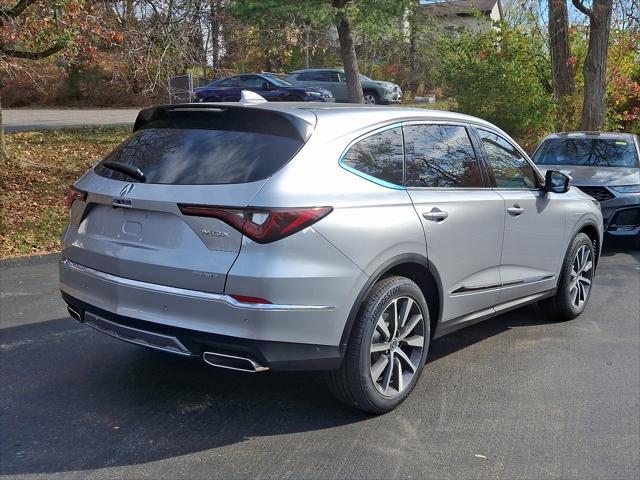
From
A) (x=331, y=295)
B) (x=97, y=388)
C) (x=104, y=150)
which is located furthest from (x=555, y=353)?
(x=104, y=150)

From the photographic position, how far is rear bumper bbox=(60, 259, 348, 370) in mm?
3328

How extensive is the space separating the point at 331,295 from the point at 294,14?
13.0 m

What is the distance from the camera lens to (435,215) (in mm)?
4129

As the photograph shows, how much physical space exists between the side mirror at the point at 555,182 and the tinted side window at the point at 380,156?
5.89 feet

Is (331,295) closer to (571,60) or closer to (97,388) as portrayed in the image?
(97,388)

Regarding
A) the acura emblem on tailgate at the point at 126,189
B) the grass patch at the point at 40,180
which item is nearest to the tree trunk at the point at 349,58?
the grass patch at the point at 40,180

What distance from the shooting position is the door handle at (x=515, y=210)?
16.0 ft

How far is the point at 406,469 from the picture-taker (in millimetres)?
3363

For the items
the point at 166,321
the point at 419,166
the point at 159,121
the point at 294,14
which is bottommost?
the point at 166,321

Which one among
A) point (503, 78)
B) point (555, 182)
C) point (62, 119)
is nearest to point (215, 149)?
point (555, 182)

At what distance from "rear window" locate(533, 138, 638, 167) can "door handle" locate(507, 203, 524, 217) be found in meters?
5.36

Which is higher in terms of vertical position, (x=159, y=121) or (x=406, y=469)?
(x=159, y=121)

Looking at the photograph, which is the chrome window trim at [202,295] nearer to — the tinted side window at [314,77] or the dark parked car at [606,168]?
the dark parked car at [606,168]

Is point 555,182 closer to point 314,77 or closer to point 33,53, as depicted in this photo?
point 33,53
